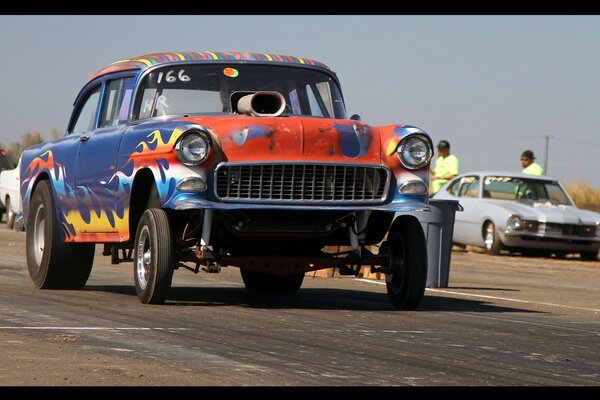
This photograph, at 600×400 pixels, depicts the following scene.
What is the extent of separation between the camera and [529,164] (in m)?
27.0

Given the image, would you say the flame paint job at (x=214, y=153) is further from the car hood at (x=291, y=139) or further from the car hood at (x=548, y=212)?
→ the car hood at (x=548, y=212)

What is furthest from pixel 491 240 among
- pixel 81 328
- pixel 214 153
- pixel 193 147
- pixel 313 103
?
pixel 81 328

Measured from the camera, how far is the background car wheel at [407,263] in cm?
1174

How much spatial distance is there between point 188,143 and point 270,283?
3333 millimetres

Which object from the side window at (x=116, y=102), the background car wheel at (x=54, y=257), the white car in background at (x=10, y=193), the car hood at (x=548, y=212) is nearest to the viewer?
the side window at (x=116, y=102)

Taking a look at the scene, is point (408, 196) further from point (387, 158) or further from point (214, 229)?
point (214, 229)

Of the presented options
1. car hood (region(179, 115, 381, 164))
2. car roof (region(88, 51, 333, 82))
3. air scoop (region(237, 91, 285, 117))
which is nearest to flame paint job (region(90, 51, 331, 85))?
car roof (region(88, 51, 333, 82))

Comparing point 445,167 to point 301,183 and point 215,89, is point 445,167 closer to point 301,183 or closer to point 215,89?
point 215,89

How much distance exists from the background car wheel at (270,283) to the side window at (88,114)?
6.52ft

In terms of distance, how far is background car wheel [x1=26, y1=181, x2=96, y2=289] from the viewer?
44.8 feet

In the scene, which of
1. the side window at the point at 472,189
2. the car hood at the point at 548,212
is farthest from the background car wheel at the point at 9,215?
the car hood at the point at 548,212
